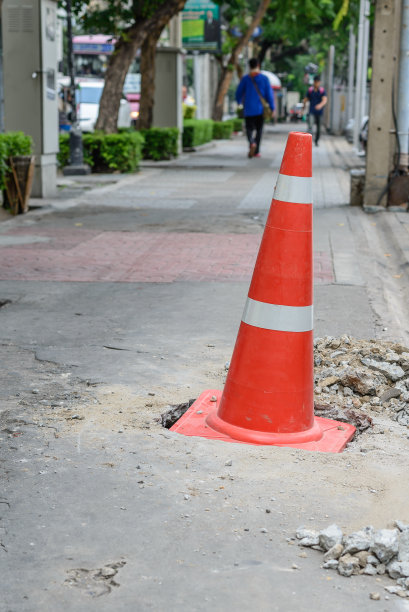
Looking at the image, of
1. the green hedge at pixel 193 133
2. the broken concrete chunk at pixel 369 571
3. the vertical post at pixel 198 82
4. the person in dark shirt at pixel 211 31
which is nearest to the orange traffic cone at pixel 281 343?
the broken concrete chunk at pixel 369 571

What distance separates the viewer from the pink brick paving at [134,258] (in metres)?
7.82

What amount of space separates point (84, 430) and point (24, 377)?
0.95m

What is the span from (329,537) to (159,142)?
65.6 feet

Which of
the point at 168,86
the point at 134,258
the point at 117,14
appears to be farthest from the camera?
the point at 168,86

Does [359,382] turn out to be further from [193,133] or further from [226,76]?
[226,76]

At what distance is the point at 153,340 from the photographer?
5.64 metres

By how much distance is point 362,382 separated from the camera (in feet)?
14.6

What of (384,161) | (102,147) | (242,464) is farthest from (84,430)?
(102,147)

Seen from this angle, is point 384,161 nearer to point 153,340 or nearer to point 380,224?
point 380,224

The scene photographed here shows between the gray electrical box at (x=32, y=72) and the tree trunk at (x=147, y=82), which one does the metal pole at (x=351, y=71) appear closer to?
the tree trunk at (x=147, y=82)

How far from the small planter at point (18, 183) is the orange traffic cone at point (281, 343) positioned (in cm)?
795

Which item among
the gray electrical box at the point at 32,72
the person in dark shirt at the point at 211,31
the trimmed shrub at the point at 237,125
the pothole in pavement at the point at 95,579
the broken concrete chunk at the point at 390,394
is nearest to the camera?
the pothole in pavement at the point at 95,579

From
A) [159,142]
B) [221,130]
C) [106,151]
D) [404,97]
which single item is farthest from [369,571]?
[221,130]

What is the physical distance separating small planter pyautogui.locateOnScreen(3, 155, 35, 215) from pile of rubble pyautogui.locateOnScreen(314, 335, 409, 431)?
7344mm
